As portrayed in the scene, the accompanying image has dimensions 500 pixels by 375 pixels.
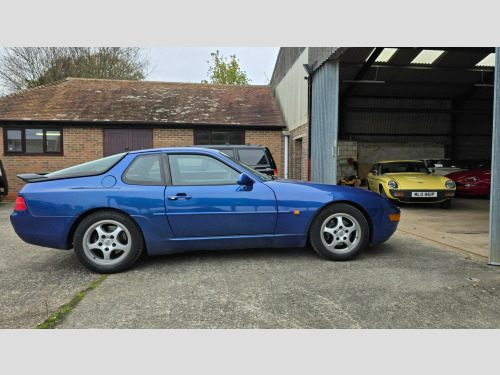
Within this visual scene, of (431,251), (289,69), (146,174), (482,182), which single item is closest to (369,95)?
(289,69)

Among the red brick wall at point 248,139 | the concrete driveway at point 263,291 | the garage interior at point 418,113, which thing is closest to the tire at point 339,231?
the concrete driveway at point 263,291

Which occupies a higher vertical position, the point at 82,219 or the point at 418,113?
the point at 418,113

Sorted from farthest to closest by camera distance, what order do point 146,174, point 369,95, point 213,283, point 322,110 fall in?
point 369,95, point 322,110, point 146,174, point 213,283

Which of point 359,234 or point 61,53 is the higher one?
point 61,53

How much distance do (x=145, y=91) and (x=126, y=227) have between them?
552 inches

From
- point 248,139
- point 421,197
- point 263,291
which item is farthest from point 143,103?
point 263,291

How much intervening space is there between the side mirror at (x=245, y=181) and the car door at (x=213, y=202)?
0.04 ft

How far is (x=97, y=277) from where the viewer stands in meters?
3.40

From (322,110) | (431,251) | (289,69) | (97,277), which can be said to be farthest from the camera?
(289,69)

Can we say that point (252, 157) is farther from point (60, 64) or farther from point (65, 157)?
point (60, 64)

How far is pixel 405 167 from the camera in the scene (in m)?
9.66

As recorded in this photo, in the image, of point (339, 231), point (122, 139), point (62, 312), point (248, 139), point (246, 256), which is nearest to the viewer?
point (62, 312)

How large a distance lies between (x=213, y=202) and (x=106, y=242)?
122 cm

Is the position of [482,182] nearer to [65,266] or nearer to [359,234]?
[359,234]
